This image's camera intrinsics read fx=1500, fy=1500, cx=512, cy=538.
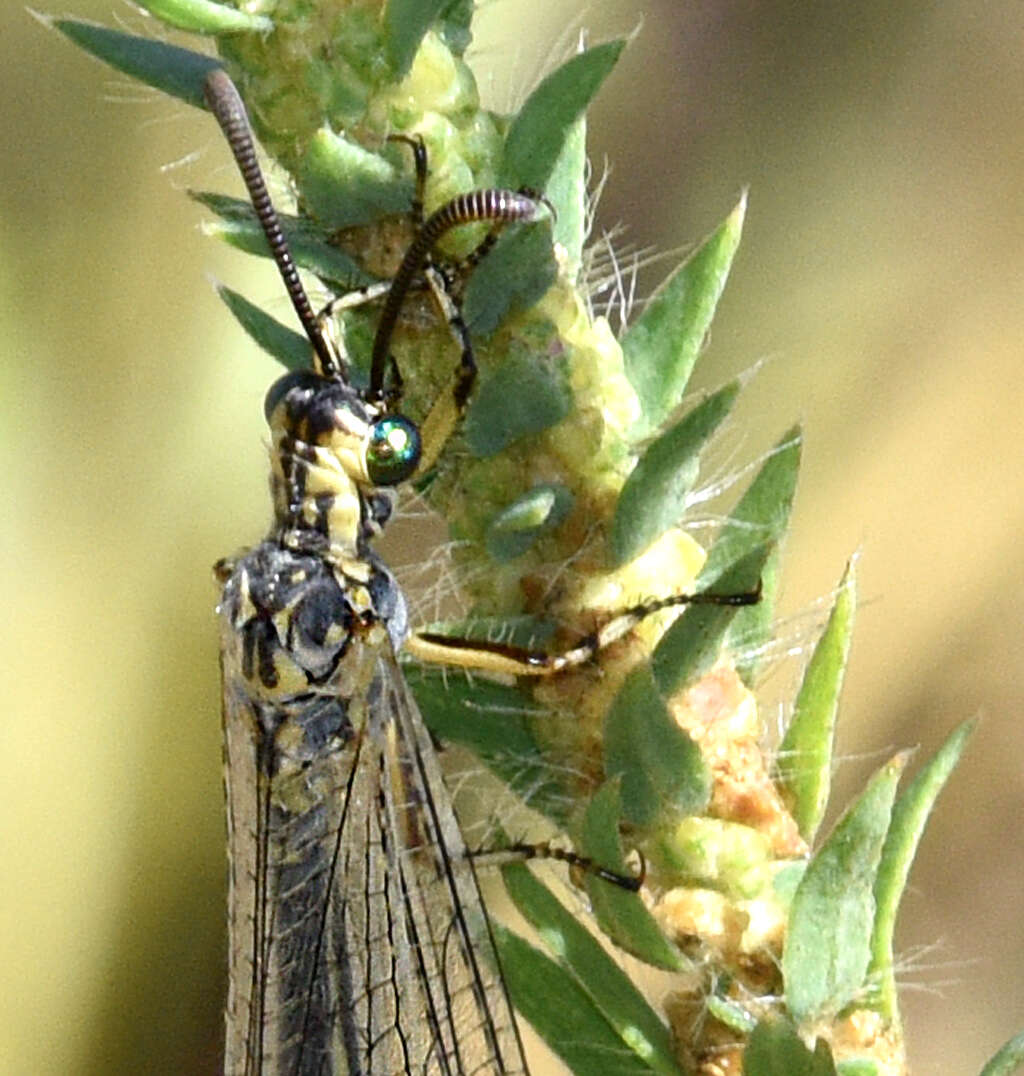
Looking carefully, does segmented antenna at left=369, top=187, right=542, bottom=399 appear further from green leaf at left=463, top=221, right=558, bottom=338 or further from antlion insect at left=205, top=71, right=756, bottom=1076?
antlion insect at left=205, top=71, right=756, bottom=1076

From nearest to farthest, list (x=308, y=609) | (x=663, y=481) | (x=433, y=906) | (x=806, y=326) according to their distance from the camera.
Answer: (x=663, y=481) < (x=433, y=906) < (x=308, y=609) < (x=806, y=326)

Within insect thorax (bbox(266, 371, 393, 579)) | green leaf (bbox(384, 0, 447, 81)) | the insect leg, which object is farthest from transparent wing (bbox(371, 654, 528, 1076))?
green leaf (bbox(384, 0, 447, 81))

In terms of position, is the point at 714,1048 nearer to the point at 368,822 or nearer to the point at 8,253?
the point at 368,822

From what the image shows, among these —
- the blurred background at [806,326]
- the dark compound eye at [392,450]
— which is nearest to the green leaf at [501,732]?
the dark compound eye at [392,450]

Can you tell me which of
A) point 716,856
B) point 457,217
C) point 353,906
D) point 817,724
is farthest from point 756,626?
point 353,906

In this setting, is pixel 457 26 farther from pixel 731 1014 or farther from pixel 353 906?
pixel 353 906

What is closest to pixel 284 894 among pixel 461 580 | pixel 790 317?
pixel 461 580
